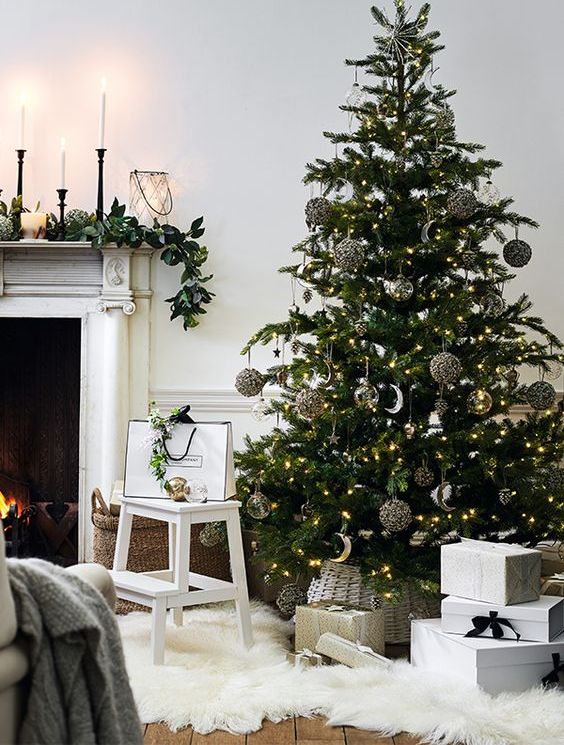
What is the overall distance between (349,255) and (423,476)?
2.67 ft

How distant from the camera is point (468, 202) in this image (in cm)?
366

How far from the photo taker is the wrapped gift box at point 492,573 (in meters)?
3.17

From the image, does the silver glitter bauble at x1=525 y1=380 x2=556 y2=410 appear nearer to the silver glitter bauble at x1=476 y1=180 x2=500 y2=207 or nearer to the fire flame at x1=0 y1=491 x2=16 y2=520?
the silver glitter bauble at x1=476 y1=180 x2=500 y2=207

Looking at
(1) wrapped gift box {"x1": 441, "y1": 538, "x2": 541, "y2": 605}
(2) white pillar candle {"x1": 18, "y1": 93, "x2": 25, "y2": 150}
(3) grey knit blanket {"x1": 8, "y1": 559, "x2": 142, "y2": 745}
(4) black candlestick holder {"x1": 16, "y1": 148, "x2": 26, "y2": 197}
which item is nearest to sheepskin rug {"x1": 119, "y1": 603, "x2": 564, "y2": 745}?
(1) wrapped gift box {"x1": 441, "y1": 538, "x2": 541, "y2": 605}

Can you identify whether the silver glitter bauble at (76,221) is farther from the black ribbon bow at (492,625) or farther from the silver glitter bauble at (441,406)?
the black ribbon bow at (492,625)

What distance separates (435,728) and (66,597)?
1489 mm

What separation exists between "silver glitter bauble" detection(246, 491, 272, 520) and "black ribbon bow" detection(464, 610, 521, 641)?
0.91 meters

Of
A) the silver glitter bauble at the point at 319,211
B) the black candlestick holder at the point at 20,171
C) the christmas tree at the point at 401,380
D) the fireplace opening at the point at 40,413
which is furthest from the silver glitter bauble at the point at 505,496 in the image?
the black candlestick holder at the point at 20,171

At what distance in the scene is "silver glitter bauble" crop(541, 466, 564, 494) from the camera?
383cm

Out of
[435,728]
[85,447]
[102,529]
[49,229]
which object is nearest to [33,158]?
[49,229]

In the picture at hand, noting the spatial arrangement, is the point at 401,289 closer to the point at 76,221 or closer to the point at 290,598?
the point at 290,598

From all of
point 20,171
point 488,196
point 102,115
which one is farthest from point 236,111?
point 488,196

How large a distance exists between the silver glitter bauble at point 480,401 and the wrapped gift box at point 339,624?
782 mm

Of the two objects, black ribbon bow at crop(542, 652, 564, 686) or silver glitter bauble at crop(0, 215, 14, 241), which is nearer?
black ribbon bow at crop(542, 652, 564, 686)
